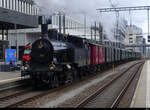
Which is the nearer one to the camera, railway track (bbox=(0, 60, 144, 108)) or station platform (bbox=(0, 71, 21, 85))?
railway track (bbox=(0, 60, 144, 108))

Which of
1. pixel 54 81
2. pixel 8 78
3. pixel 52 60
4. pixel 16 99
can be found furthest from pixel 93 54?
pixel 16 99

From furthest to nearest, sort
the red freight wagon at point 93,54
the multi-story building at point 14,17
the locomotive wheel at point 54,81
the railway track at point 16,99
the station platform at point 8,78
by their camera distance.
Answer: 1. the multi-story building at point 14,17
2. the red freight wagon at point 93,54
3. the station platform at point 8,78
4. the locomotive wheel at point 54,81
5. the railway track at point 16,99

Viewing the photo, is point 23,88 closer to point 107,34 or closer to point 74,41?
point 74,41

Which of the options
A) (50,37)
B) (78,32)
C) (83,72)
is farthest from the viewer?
(78,32)

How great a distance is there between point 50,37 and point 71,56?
193cm

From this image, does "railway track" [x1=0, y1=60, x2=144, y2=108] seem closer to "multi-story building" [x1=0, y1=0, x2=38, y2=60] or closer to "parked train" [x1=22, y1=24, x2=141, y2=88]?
"parked train" [x1=22, y1=24, x2=141, y2=88]

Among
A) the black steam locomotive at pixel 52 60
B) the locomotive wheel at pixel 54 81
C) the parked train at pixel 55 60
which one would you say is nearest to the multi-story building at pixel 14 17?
the parked train at pixel 55 60

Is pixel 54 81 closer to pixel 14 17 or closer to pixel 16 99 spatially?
pixel 16 99

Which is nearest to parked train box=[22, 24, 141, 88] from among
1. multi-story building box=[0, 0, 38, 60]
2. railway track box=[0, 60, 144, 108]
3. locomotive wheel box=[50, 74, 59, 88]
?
locomotive wheel box=[50, 74, 59, 88]

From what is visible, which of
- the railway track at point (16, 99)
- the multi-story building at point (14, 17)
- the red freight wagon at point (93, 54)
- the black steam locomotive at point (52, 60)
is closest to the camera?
the railway track at point (16, 99)

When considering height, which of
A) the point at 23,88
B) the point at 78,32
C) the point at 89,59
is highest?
the point at 78,32

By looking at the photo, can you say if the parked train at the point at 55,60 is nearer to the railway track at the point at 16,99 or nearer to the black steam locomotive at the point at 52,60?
the black steam locomotive at the point at 52,60

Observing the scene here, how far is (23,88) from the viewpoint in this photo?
15.7 metres

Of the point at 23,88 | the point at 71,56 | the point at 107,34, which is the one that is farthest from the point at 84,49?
the point at 107,34
